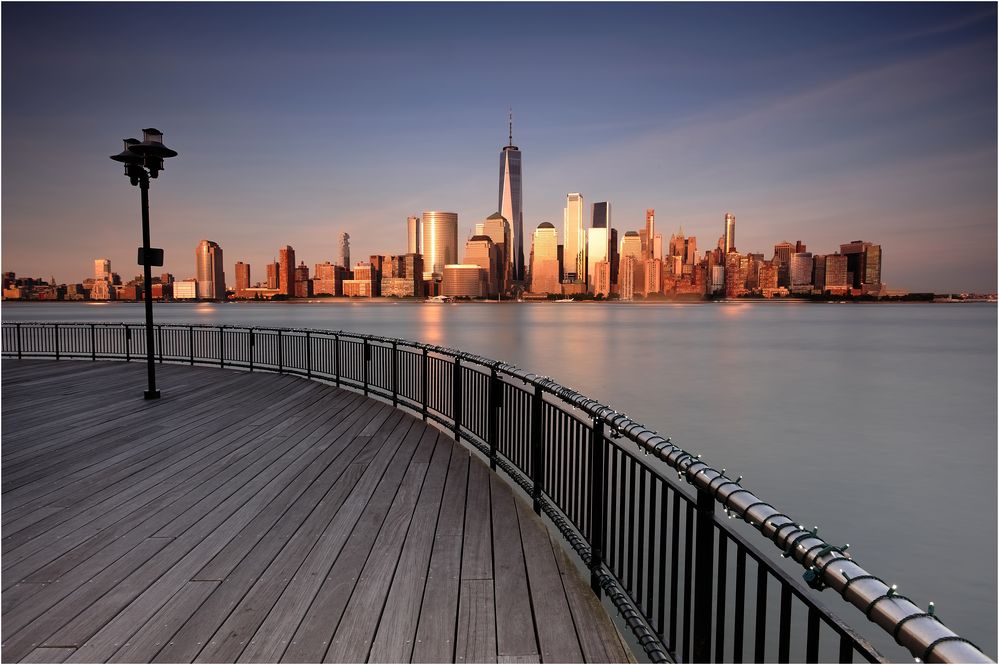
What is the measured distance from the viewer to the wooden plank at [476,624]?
314cm

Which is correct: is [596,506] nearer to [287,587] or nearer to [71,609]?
[287,587]

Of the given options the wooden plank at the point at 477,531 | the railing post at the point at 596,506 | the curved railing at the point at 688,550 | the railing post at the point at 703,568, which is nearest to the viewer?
the curved railing at the point at 688,550

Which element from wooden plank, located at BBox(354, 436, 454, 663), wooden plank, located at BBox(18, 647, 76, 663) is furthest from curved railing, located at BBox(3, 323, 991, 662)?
wooden plank, located at BBox(18, 647, 76, 663)

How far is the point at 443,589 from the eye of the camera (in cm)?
379

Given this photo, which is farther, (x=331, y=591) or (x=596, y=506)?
(x=596, y=506)

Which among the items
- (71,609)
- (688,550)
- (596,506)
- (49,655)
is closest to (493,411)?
(596,506)

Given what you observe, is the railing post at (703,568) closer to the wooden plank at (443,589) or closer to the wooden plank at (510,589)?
the wooden plank at (510,589)

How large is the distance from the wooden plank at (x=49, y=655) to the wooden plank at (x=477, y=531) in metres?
2.23

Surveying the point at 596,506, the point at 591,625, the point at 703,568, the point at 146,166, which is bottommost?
the point at 591,625

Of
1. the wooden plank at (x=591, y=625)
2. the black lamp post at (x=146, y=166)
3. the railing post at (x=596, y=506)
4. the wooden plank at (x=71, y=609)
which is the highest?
the black lamp post at (x=146, y=166)

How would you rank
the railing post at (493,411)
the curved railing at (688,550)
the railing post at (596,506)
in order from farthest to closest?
the railing post at (493,411), the railing post at (596,506), the curved railing at (688,550)

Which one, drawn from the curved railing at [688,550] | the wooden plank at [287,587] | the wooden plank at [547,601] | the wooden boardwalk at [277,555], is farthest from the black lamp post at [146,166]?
the wooden plank at [547,601]

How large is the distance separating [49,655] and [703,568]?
11.2ft

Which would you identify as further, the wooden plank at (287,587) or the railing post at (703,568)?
the wooden plank at (287,587)
